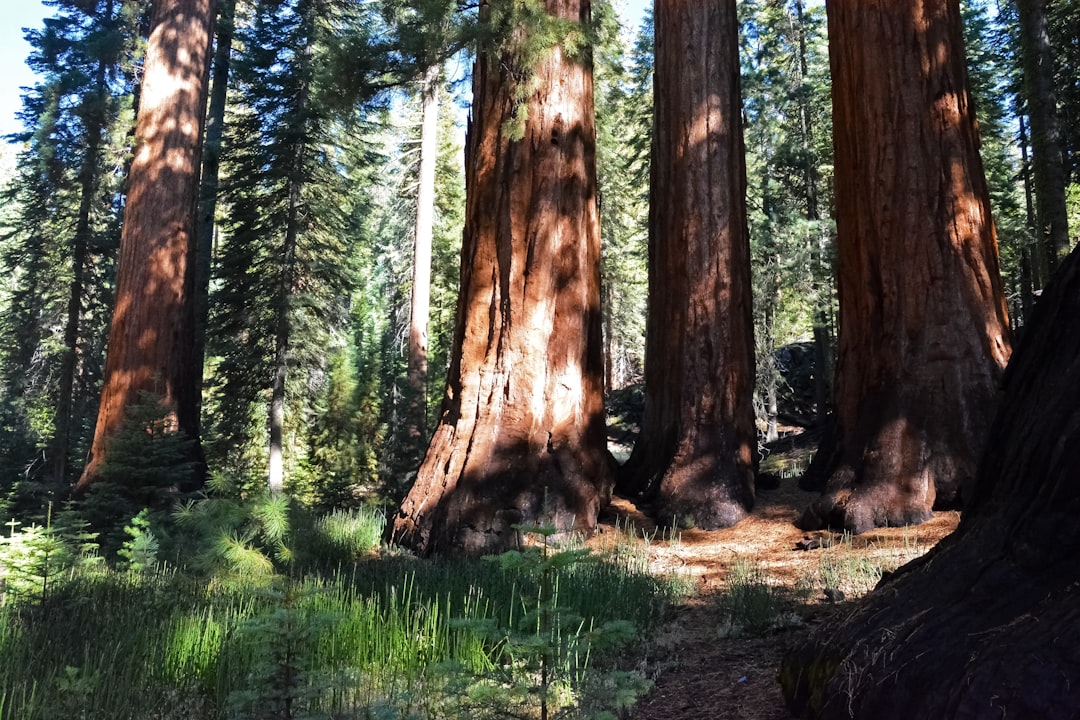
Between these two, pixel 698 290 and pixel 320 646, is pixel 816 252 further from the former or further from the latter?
pixel 320 646

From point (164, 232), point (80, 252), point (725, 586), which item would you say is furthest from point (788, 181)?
point (725, 586)

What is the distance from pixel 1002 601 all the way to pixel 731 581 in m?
3.03

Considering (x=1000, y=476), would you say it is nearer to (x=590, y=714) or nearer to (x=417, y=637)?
(x=590, y=714)

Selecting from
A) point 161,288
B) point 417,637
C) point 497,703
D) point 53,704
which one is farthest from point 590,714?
point 161,288

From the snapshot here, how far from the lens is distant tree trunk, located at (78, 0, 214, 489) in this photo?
10.3 meters

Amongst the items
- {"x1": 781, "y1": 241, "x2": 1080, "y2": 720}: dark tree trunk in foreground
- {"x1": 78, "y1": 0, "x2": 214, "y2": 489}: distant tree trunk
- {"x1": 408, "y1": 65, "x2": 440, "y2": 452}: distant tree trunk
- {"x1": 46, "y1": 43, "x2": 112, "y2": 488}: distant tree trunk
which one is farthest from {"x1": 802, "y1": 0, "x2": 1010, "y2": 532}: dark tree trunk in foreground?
{"x1": 46, "y1": 43, "x2": 112, "y2": 488}: distant tree trunk

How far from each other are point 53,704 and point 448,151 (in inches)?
1146

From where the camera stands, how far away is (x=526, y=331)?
7426mm

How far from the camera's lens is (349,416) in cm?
1978

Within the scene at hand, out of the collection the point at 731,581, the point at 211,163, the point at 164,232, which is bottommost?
the point at 731,581

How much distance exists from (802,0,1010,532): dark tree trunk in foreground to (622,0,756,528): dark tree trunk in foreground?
1.06 m

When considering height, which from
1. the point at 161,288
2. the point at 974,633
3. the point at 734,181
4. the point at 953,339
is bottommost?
the point at 974,633

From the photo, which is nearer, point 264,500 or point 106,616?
point 106,616

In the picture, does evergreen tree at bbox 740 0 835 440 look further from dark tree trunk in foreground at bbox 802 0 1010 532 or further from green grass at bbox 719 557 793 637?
green grass at bbox 719 557 793 637
